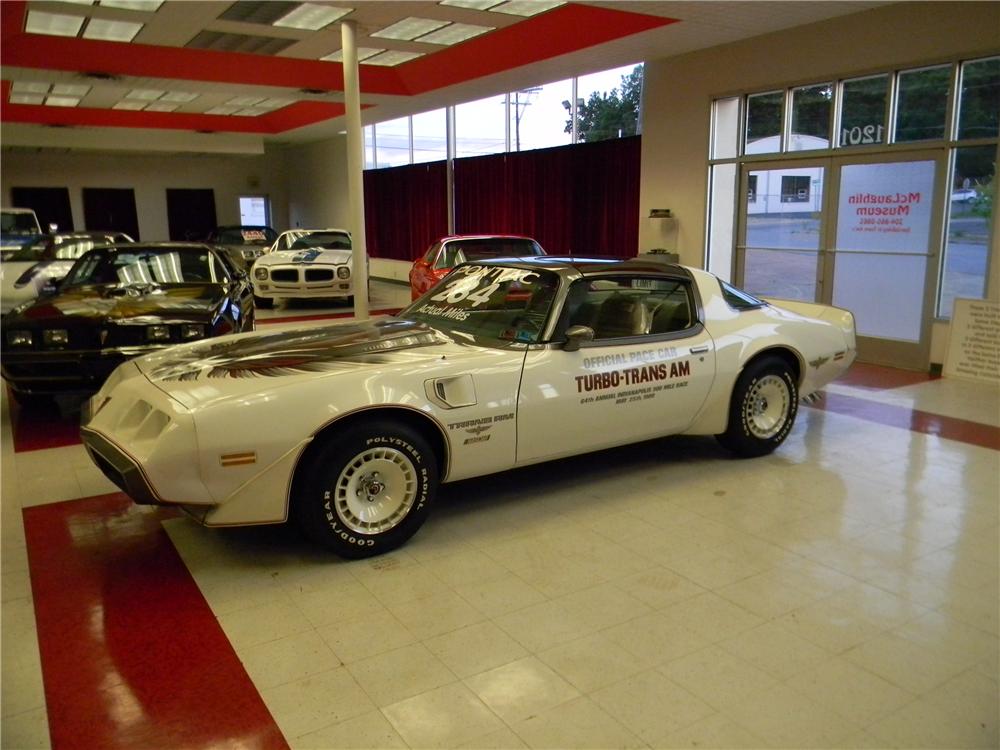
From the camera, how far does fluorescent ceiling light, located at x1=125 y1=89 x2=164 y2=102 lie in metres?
14.8

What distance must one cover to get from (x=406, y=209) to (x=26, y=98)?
836 centimetres

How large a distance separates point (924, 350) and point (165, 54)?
35.5 feet

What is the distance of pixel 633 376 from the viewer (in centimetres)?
438

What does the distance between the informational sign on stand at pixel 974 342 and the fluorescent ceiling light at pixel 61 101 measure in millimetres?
16273

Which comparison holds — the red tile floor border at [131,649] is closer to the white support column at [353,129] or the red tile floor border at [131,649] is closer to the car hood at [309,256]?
the white support column at [353,129]

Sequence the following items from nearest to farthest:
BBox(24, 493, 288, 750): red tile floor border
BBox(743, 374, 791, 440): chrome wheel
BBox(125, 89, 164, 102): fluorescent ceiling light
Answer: BBox(24, 493, 288, 750): red tile floor border < BBox(743, 374, 791, 440): chrome wheel < BBox(125, 89, 164, 102): fluorescent ceiling light

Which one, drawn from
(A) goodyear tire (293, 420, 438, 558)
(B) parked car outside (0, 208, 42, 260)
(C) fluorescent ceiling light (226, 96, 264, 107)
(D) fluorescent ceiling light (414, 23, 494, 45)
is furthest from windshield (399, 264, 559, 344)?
(C) fluorescent ceiling light (226, 96, 264, 107)

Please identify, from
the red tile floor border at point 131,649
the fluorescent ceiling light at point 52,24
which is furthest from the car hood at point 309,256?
the red tile floor border at point 131,649

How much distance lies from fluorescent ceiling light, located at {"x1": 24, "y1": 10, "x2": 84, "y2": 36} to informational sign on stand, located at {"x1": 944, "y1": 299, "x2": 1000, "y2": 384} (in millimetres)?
Result: 10582

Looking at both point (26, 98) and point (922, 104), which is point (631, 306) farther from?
point (26, 98)

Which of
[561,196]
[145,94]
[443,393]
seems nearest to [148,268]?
[443,393]

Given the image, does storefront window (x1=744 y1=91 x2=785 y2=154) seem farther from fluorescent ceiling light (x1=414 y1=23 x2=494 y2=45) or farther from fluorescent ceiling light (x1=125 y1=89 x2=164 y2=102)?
fluorescent ceiling light (x1=125 y1=89 x2=164 y2=102)

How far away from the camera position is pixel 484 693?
2633mm

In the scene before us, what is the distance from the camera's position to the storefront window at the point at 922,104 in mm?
7836
